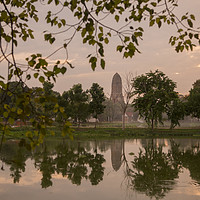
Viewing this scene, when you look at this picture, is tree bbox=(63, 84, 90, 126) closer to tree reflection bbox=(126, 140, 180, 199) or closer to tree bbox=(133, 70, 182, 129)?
tree bbox=(133, 70, 182, 129)

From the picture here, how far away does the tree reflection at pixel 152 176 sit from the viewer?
9664 mm

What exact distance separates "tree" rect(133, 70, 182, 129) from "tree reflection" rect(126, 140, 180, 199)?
96.3 ft

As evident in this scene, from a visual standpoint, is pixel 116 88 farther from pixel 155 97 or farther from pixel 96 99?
pixel 155 97

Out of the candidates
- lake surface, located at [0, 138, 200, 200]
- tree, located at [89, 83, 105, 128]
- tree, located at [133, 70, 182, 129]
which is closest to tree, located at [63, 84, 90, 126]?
tree, located at [89, 83, 105, 128]

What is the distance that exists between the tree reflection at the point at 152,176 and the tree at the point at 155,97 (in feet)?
96.3

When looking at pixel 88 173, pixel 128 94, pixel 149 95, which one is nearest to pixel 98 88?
pixel 128 94

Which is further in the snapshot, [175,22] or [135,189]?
[135,189]

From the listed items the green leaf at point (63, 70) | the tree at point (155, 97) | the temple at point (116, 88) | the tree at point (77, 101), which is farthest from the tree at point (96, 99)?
the temple at point (116, 88)

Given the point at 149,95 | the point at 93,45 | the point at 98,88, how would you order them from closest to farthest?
the point at 93,45, the point at 149,95, the point at 98,88

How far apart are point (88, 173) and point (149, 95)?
3316 cm

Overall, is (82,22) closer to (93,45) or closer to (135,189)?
(93,45)

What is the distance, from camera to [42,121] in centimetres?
336

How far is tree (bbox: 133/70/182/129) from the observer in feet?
146

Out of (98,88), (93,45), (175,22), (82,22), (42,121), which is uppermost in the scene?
(98,88)
